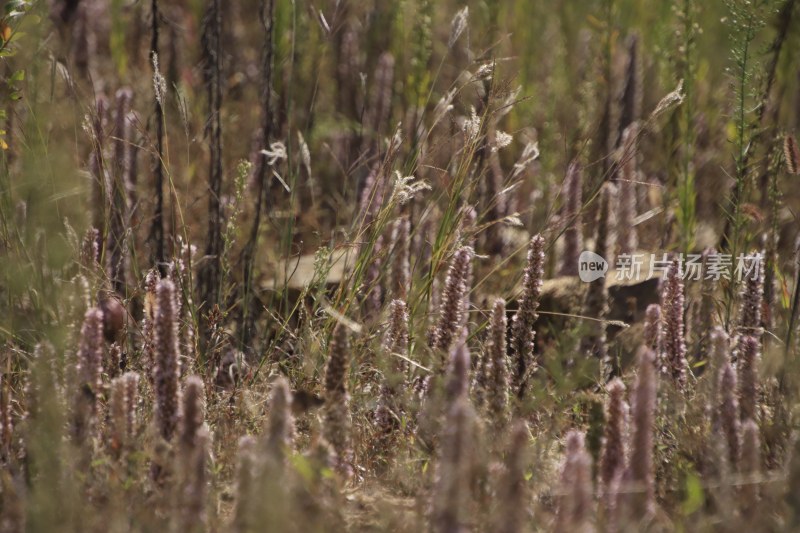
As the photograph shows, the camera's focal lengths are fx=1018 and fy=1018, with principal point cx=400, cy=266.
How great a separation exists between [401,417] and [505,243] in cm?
157

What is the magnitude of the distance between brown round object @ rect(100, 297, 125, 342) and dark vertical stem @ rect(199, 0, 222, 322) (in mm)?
299

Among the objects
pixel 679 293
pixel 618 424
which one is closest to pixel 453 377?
pixel 618 424

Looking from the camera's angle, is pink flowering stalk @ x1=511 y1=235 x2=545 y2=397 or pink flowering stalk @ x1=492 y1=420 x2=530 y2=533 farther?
pink flowering stalk @ x1=511 y1=235 x2=545 y2=397

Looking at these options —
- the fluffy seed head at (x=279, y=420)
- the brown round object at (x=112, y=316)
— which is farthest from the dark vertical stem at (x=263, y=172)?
the fluffy seed head at (x=279, y=420)

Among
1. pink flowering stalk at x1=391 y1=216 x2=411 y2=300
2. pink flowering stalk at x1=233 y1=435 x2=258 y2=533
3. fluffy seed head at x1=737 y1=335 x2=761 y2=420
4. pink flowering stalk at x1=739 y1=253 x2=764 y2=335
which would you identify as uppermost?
pink flowering stalk at x1=391 y1=216 x2=411 y2=300

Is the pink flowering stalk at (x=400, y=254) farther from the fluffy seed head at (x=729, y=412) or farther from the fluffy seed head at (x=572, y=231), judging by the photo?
the fluffy seed head at (x=729, y=412)

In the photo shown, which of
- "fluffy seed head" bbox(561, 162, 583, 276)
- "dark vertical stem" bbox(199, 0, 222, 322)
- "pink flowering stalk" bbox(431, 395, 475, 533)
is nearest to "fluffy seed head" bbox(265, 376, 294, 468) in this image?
"pink flowering stalk" bbox(431, 395, 475, 533)

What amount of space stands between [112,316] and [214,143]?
26.2 inches

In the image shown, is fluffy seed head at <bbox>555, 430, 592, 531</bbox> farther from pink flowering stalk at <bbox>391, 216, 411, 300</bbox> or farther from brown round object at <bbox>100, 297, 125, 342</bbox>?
brown round object at <bbox>100, 297, 125, 342</bbox>

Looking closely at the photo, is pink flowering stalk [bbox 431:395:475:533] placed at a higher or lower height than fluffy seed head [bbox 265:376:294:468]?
lower

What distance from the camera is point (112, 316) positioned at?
2.73 metres

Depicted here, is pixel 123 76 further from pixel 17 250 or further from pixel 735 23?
pixel 735 23

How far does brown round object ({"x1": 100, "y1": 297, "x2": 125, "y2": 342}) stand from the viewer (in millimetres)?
2715

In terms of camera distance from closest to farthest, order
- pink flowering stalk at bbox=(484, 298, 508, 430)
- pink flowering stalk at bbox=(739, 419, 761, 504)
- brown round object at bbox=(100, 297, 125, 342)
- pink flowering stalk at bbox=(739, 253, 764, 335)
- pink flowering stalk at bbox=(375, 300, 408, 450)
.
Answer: pink flowering stalk at bbox=(739, 419, 761, 504) → pink flowering stalk at bbox=(484, 298, 508, 430) → pink flowering stalk at bbox=(375, 300, 408, 450) → pink flowering stalk at bbox=(739, 253, 764, 335) → brown round object at bbox=(100, 297, 125, 342)
